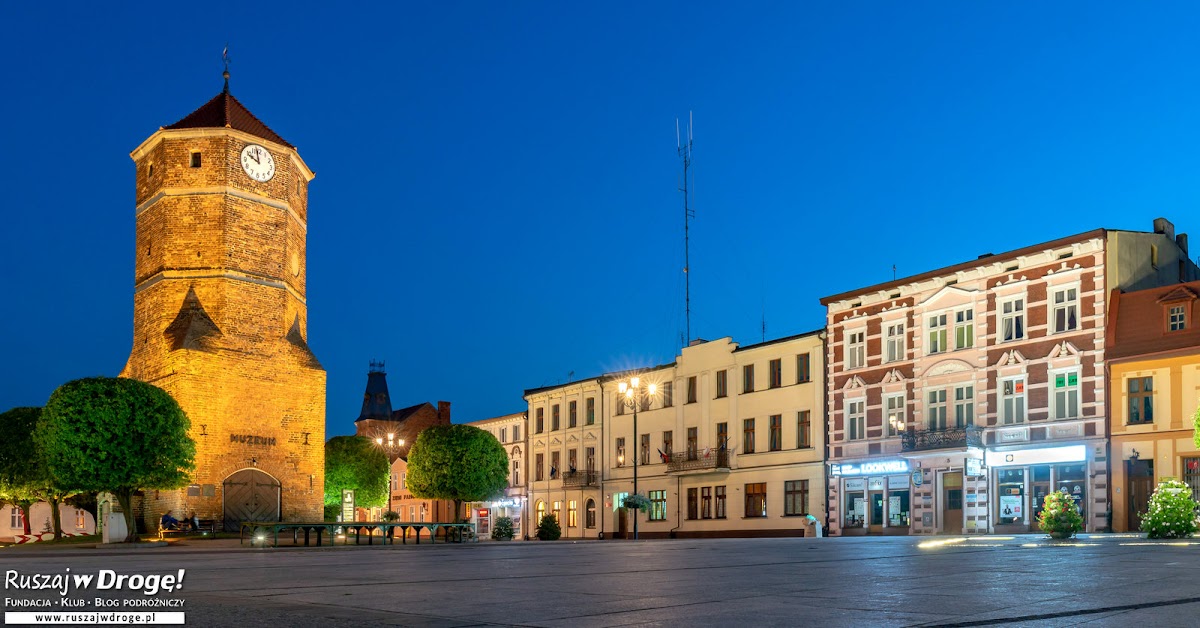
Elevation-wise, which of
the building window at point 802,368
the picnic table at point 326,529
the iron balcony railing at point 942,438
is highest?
the building window at point 802,368

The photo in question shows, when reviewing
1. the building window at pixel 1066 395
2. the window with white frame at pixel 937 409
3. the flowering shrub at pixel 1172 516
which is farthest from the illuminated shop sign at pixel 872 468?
the flowering shrub at pixel 1172 516

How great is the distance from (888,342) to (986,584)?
132 ft

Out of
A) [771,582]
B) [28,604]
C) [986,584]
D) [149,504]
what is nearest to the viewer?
[28,604]

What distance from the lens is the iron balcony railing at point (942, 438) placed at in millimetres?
46094

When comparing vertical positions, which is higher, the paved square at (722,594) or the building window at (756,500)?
the paved square at (722,594)

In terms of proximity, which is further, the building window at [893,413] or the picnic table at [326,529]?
the building window at [893,413]

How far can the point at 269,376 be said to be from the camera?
2165 inches

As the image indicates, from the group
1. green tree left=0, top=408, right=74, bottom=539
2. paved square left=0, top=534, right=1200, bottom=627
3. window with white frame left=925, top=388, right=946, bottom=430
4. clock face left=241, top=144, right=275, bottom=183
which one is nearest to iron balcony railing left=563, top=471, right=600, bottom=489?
window with white frame left=925, top=388, right=946, bottom=430

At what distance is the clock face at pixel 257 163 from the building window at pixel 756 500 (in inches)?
1090

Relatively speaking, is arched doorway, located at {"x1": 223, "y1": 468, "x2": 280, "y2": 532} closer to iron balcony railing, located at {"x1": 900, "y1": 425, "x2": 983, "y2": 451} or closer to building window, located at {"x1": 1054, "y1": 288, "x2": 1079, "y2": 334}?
iron balcony railing, located at {"x1": 900, "y1": 425, "x2": 983, "y2": 451}

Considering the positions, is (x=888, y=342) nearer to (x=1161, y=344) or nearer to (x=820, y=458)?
(x=820, y=458)

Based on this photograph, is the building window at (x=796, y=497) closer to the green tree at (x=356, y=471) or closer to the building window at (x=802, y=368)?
the building window at (x=802, y=368)

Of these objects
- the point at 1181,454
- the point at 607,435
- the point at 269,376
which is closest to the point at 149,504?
the point at 269,376

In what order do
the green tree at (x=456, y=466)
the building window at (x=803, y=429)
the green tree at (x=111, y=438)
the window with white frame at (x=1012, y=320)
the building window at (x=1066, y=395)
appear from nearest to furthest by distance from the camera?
1. the green tree at (x=111, y=438)
2. the building window at (x=1066, y=395)
3. the window with white frame at (x=1012, y=320)
4. the building window at (x=803, y=429)
5. the green tree at (x=456, y=466)
